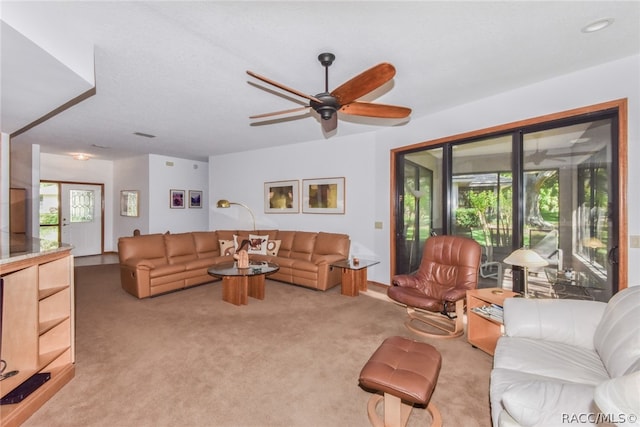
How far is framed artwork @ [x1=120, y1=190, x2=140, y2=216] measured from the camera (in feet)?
24.0

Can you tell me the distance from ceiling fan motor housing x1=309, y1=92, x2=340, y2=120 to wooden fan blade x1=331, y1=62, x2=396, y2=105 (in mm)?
42

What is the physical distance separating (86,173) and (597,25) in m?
9.88

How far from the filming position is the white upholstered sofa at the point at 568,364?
0.99 metres

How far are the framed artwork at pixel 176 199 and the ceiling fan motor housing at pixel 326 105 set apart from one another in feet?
20.7

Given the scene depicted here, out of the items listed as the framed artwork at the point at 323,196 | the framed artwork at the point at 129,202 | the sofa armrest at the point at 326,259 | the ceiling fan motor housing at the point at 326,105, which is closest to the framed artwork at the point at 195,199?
the framed artwork at the point at 129,202

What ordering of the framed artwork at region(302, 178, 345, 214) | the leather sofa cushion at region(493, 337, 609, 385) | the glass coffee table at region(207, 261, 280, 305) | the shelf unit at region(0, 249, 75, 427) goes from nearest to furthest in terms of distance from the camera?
the leather sofa cushion at region(493, 337, 609, 385), the shelf unit at region(0, 249, 75, 427), the glass coffee table at region(207, 261, 280, 305), the framed artwork at region(302, 178, 345, 214)

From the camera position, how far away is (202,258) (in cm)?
528

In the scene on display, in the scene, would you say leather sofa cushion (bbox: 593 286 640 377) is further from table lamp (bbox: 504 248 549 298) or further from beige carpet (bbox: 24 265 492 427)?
beige carpet (bbox: 24 265 492 427)

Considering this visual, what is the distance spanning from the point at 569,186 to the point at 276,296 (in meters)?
3.90

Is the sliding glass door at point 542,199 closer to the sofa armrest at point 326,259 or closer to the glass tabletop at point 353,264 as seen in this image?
the glass tabletop at point 353,264

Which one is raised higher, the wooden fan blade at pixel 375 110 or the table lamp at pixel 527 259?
the wooden fan blade at pixel 375 110

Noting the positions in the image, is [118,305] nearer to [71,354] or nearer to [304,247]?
[71,354]

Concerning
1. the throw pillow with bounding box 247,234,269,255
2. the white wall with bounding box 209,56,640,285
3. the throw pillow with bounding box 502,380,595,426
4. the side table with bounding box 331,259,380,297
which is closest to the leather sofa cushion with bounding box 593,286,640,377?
the throw pillow with bounding box 502,380,595,426

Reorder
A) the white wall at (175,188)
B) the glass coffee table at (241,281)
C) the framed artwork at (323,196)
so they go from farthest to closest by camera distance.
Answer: the white wall at (175,188) < the framed artwork at (323,196) < the glass coffee table at (241,281)
